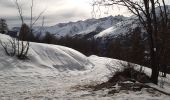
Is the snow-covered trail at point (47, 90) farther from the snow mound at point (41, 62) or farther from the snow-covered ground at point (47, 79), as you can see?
the snow mound at point (41, 62)

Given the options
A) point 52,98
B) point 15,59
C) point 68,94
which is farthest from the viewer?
point 15,59

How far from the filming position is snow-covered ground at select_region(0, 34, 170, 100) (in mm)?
9766

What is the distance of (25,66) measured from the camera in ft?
52.2

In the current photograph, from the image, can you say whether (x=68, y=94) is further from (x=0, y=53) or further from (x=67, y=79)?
(x=0, y=53)

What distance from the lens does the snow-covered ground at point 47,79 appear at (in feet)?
32.0

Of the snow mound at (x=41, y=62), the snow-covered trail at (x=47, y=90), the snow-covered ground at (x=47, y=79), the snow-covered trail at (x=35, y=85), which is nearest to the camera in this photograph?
the snow-covered trail at (x=47, y=90)

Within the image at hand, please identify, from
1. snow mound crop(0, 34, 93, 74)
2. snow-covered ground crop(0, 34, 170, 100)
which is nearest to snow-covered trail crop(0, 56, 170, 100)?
snow-covered ground crop(0, 34, 170, 100)

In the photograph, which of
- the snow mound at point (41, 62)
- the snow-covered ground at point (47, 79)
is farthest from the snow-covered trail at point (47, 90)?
the snow mound at point (41, 62)

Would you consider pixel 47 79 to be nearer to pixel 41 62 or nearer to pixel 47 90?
pixel 47 90

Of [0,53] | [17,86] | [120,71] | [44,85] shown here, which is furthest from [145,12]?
[0,53]

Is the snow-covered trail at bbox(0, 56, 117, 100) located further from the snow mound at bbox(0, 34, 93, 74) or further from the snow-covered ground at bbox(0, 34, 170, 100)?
the snow mound at bbox(0, 34, 93, 74)

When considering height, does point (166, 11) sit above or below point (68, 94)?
above

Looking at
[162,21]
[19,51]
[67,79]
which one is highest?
[162,21]

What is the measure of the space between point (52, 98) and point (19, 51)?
8.68 metres
